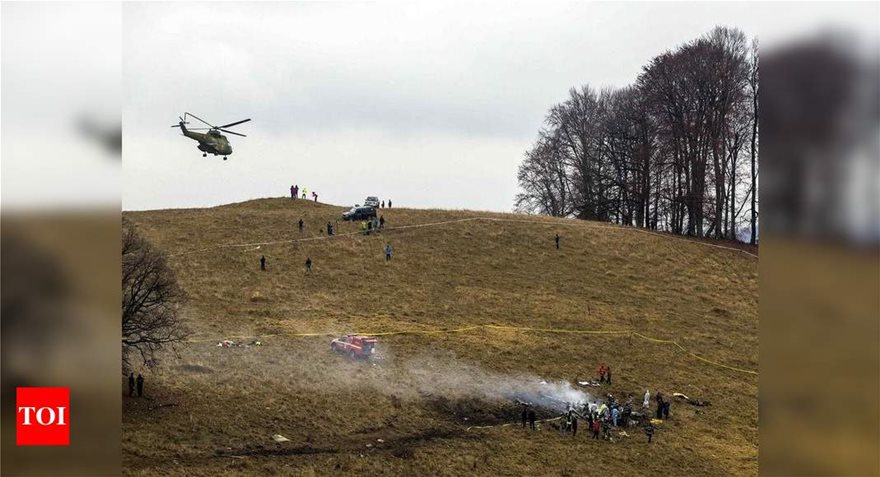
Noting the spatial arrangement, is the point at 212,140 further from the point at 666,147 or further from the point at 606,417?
the point at 666,147

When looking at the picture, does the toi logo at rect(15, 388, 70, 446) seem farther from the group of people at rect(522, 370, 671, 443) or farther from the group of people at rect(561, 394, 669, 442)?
the group of people at rect(561, 394, 669, 442)

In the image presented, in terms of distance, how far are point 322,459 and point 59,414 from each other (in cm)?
1885

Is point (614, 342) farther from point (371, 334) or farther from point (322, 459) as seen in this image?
point (322, 459)

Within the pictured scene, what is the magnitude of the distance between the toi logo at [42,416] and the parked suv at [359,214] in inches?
2048

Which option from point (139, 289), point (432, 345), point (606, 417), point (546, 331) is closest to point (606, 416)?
point (606, 417)

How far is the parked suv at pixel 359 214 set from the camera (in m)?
57.9

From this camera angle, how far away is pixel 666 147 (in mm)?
61938

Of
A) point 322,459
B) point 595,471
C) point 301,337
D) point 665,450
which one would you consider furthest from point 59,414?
point 301,337

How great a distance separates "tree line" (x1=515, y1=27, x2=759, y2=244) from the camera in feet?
194

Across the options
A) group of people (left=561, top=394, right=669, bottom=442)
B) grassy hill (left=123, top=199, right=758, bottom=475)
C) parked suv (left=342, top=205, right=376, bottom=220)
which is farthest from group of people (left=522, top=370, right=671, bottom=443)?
parked suv (left=342, top=205, right=376, bottom=220)

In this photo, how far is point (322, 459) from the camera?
23.5 metres

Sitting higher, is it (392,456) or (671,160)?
(671,160)

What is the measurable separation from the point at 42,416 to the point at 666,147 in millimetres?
61261

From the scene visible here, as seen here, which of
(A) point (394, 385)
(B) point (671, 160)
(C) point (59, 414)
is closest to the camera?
(C) point (59, 414)
